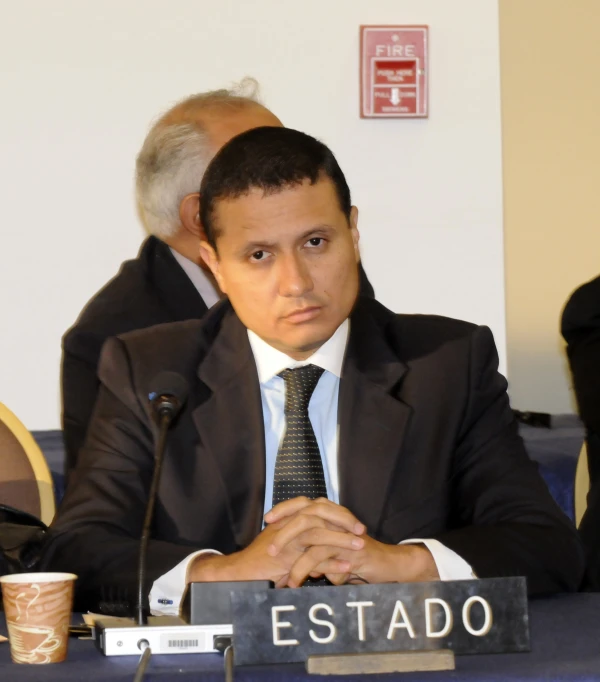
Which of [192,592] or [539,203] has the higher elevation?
[539,203]

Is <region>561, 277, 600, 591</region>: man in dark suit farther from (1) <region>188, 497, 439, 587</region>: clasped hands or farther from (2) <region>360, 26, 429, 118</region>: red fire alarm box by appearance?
(1) <region>188, 497, 439, 587</region>: clasped hands

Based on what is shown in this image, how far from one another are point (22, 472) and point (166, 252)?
65 cm

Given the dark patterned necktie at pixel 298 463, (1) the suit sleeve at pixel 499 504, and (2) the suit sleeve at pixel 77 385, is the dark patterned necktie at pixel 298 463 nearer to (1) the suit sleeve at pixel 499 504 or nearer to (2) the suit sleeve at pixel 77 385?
(1) the suit sleeve at pixel 499 504

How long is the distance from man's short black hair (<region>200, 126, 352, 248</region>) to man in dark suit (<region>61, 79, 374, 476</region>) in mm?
643

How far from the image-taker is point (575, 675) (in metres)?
1.08

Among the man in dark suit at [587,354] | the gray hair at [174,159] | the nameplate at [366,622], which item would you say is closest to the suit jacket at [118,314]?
the gray hair at [174,159]

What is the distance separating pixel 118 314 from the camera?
247 cm

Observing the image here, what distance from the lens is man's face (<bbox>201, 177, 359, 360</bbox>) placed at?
176 cm

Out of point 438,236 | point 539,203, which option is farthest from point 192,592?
point 539,203

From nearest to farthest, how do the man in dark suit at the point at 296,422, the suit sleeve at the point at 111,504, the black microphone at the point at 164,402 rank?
the black microphone at the point at 164,402 < the suit sleeve at the point at 111,504 < the man in dark suit at the point at 296,422

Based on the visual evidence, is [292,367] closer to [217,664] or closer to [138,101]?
[217,664]

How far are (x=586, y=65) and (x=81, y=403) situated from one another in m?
2.56

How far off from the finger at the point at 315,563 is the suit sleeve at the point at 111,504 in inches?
6.7

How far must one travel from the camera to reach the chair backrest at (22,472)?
89.9 inches
